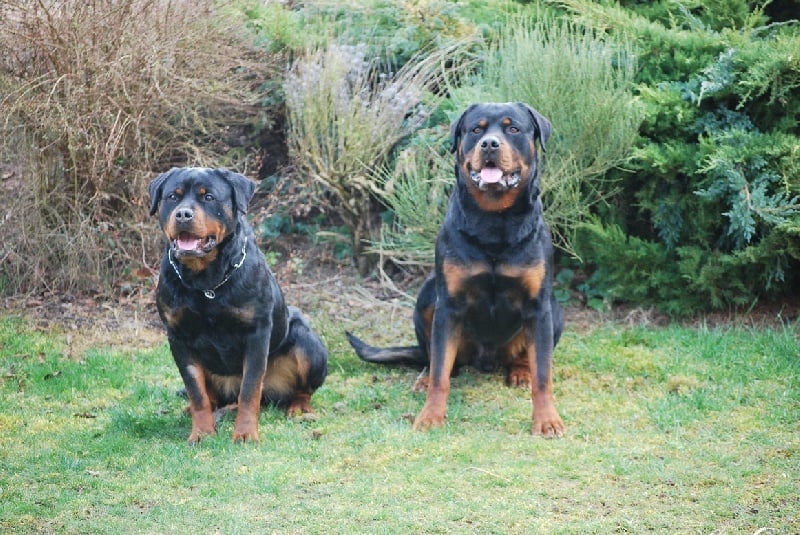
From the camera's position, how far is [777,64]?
6773 mm

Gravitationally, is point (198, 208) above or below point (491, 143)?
below

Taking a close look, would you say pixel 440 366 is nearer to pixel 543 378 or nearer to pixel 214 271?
pixel 543 378

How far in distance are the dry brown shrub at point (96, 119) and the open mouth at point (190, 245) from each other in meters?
2.82

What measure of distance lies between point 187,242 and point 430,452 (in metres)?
1.65

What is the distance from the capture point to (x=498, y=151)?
17.3ft

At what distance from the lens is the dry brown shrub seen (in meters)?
7.42

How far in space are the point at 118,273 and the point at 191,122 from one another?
1.48 m

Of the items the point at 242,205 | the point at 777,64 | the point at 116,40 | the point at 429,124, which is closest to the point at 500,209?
the point at 242,205

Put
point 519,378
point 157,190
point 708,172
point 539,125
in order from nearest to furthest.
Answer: point 157,190, point 539,125, point 519,378, point 708,172

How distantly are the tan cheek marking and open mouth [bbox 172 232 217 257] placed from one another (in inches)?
64.6

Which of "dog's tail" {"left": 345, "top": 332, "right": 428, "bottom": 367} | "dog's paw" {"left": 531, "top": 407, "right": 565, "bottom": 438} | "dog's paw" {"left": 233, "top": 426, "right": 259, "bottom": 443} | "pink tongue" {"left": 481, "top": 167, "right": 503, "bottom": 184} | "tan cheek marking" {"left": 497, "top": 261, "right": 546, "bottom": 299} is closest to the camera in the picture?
"dog's paw" {"left": 233, "top": 426, "right": 259, "bottom": 443}

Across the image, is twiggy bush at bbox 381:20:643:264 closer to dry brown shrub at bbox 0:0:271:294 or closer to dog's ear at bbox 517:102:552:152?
dog's ear at bbox 517:102:552:152

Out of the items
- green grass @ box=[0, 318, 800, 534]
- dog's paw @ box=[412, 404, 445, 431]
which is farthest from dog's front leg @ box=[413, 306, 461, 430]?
green grass @ box=[0, 318, 800, 534]

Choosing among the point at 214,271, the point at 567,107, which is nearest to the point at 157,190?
the point at 214,271
